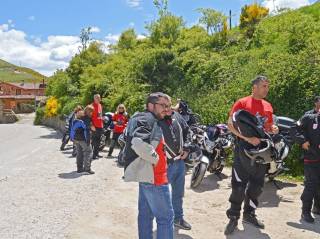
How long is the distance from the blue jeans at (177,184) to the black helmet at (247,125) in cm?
98

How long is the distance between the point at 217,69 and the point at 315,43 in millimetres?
4530

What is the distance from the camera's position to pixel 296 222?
240 inches

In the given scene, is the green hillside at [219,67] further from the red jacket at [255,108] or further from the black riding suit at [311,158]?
the red jacket at [255,108]

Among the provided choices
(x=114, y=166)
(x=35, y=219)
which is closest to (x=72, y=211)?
(x=35, y=219)

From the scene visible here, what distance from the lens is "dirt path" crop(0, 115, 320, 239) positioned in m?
5.68

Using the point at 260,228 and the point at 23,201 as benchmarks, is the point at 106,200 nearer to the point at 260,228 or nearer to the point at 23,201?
the point at 23,201

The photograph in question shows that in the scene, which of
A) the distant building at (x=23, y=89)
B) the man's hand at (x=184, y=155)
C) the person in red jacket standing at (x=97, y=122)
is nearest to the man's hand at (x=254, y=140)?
the man's hand at (x=184, y=155)

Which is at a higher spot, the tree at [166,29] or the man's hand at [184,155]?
the tree at [166,29]

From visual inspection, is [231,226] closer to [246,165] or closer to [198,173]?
[246,165]

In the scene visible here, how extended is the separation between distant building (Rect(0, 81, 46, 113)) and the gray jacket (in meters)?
87.5

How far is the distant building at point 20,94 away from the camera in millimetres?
90688

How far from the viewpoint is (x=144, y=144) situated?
165 inches

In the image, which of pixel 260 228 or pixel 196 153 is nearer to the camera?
pixel 260 228

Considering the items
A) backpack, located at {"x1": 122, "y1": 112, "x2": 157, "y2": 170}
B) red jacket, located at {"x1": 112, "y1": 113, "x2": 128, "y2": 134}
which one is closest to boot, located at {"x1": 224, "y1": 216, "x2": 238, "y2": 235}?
backpack, located at {"x1": 122, "y1": 112, "x2": 157, "y2": 170}
